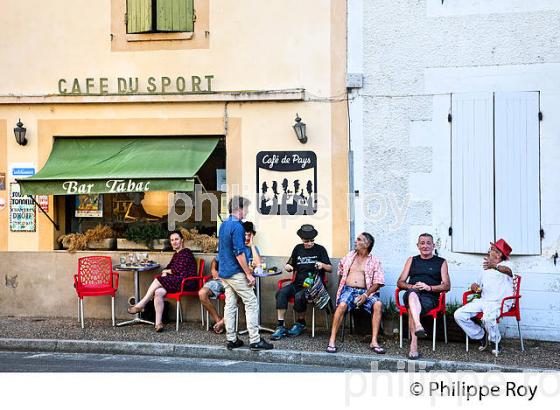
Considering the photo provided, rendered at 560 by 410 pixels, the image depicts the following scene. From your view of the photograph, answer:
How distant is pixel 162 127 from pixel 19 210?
2.60m

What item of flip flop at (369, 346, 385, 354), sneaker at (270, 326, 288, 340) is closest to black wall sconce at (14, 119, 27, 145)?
Answer: sneaker at (270, 326, 288, 340)

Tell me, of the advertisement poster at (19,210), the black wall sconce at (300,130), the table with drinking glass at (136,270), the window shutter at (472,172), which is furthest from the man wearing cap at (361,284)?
the advertisement poster at (19,210)

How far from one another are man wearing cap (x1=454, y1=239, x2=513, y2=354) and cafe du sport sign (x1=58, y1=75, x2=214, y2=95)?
471 cm

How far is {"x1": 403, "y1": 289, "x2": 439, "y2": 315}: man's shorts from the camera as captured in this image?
28.5 ft

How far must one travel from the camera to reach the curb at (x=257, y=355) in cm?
792

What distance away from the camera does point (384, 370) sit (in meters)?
8.02

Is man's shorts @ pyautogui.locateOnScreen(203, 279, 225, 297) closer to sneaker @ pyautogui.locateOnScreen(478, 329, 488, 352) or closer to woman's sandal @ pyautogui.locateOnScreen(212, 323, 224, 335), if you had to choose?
woman's sandal @ pyautogui.locateOnScreen(212, 323, 224, 335)

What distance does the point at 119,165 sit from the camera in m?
10.4

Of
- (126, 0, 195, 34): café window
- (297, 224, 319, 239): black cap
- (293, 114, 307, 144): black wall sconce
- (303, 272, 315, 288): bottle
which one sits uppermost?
(126, 0, 195, 34): café window
